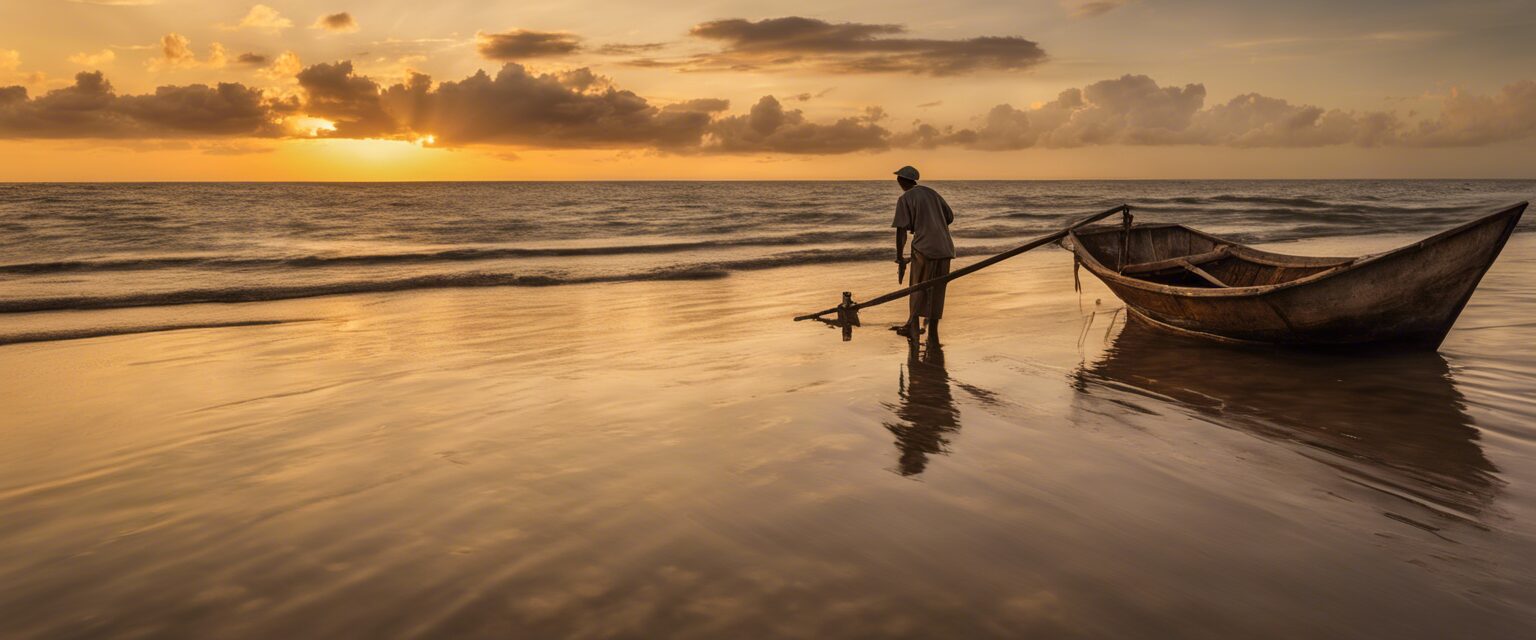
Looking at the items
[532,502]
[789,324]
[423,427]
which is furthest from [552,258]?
[532,502]

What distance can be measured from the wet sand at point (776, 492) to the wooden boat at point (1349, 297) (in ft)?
0.94

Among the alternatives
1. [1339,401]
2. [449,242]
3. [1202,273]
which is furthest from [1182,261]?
[449,242]

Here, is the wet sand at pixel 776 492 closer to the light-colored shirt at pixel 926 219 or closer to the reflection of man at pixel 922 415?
the reflection of man at pixel 922 415

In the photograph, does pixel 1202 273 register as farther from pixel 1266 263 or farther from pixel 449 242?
pixel 449 242

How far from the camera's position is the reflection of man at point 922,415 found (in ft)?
17.0

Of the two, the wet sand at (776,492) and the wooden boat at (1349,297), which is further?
the wooden boat at (1349,297)

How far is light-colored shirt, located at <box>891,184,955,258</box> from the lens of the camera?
9.41 meters

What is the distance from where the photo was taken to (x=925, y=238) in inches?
375

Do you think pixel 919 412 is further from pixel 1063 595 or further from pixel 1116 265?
pixel 1116 265

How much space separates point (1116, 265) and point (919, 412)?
5.95 metres

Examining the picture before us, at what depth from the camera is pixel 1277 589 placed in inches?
130

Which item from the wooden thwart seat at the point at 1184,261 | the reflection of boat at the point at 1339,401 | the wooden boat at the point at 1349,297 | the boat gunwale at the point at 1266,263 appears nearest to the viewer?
the reflection of boat at the point at 1339,401

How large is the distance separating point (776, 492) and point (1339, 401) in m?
4.39

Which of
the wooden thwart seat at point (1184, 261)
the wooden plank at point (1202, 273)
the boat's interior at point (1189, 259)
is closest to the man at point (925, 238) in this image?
the boat's interior at point (1189, 259)
